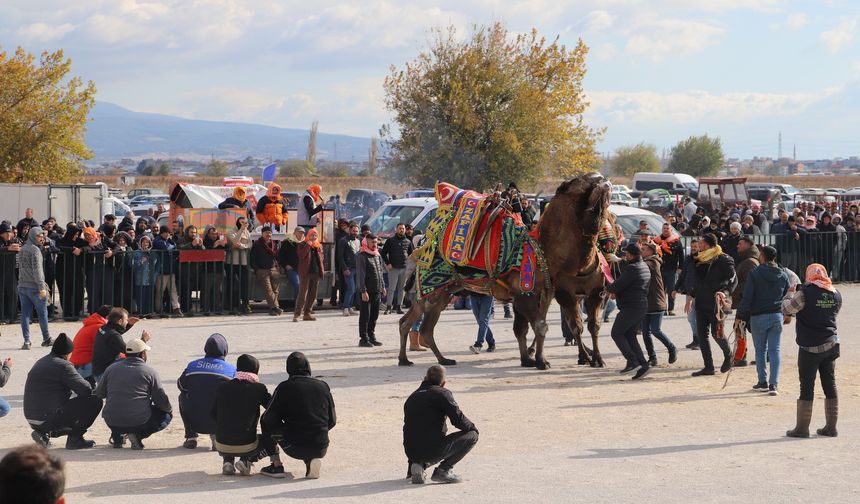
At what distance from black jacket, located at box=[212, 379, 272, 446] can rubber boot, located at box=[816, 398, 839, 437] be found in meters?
5.24

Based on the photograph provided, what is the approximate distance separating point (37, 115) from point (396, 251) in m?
21.9

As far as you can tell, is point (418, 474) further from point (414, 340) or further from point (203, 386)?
point (414, 340)

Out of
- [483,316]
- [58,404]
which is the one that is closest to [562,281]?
[483,316]

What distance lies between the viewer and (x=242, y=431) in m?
9.50

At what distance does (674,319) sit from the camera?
20688 millimetres

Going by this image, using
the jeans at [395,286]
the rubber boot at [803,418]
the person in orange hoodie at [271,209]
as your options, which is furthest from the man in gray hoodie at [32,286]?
the rubber boot at [803,418]

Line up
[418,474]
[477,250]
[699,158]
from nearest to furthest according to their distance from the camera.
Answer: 1. [418,474]
2. [477,250]
3. [699,158]

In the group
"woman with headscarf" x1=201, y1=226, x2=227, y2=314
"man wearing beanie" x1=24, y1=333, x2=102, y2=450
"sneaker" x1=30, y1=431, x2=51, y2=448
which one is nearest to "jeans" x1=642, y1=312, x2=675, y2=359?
"man wearing beanie" x1=24, y1=333, x2=102, y2=450

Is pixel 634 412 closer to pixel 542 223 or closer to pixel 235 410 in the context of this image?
pixel 542 223

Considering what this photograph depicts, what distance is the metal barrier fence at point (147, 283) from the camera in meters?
19.9

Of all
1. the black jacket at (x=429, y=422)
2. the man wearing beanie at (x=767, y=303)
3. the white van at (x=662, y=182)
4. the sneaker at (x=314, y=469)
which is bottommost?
the sneaker at (x=314, y=469)

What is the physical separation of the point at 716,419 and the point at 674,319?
353 inches

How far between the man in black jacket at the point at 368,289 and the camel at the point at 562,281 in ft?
6.13

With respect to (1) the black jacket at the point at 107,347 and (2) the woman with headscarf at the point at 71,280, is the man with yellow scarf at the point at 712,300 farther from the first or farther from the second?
(2) the woman with headscarf at the point at 71,280
